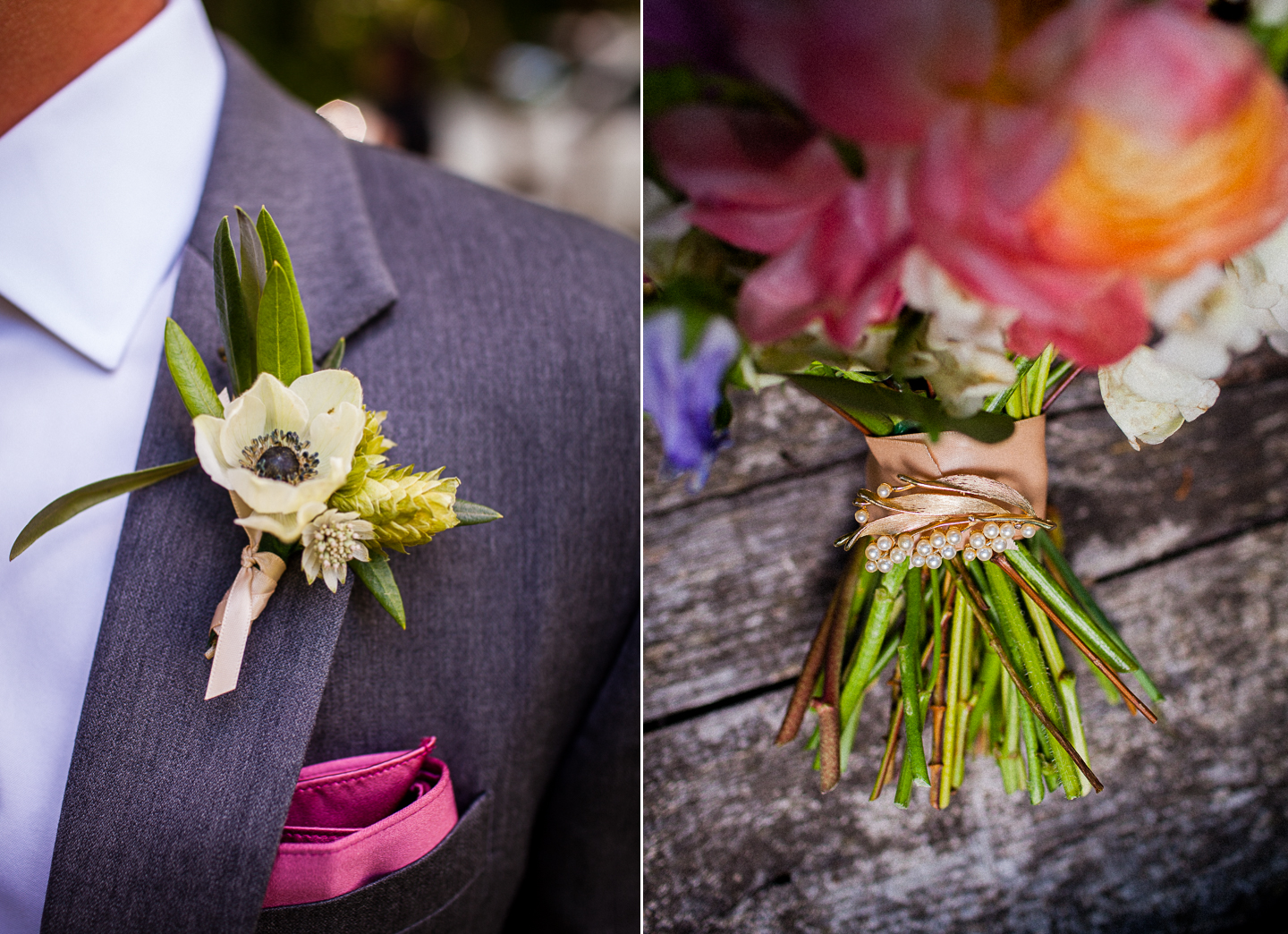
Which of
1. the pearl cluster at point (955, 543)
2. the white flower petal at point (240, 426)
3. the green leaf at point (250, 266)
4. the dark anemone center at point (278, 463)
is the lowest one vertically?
the pearl cluster at point (955, 543)

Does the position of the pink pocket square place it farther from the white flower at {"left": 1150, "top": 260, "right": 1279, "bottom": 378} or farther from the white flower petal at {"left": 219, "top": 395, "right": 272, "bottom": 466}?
the white flower at {"left": 1150, "top": 260, "right": 1279, "bottom": 378}

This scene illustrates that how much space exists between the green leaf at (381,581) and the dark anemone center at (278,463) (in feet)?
0.23

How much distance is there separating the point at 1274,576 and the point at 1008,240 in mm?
480

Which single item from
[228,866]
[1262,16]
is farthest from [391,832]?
[1262,16]

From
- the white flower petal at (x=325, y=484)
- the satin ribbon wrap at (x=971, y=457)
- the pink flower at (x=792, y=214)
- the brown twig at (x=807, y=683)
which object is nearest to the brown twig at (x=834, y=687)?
the brown twig at (x=807, y=683)

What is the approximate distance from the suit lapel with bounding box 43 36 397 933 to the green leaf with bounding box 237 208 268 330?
5.1 inches

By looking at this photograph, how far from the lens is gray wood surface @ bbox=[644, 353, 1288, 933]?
554mm

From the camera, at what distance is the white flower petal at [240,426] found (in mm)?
404

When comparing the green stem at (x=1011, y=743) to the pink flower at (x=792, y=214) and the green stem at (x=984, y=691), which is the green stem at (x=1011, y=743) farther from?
the pink flower at (x=792, y=214)

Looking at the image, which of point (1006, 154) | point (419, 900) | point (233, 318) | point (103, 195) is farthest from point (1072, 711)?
point (103, 195)

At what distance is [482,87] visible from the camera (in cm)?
398

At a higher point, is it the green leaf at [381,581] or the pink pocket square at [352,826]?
the green leaf at [381,581]

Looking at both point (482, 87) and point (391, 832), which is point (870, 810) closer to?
point (391, 832)

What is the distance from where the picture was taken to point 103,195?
54 centimetres
